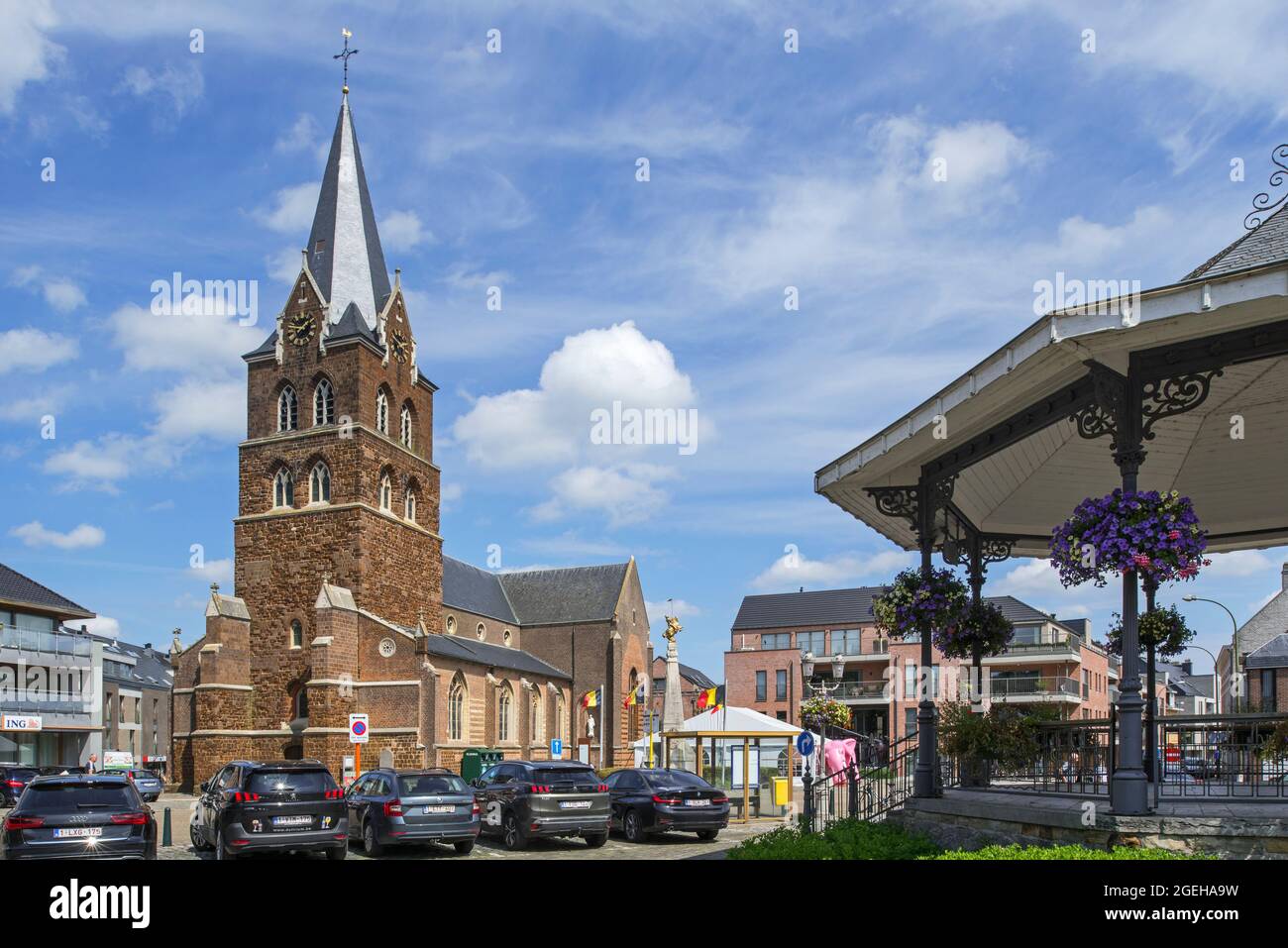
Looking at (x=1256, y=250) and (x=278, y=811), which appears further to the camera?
(x=278, y=811)

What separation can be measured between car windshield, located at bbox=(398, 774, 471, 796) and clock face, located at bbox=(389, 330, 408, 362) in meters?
38.4

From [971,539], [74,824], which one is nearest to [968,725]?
[971,539]

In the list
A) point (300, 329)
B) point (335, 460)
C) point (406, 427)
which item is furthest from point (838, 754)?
point (300, 329)

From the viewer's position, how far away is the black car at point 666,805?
20.5m

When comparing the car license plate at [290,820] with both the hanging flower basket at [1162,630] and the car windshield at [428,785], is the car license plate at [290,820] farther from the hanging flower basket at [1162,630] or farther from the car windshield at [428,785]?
the hanging flower basket at [1162,630]

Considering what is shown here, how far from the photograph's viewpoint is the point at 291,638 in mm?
48406

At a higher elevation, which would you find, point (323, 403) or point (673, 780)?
point (323, 403)

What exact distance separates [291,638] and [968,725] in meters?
41.0

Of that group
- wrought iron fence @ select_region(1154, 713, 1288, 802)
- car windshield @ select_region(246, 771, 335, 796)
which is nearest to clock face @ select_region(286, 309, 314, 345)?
car windshield @ select_region(246, 771, 335, 796)

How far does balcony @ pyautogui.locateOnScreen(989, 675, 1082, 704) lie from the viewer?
6331 cm

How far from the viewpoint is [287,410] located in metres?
52.2

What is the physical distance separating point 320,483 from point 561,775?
33.5 m

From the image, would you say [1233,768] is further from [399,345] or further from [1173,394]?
[399,345]

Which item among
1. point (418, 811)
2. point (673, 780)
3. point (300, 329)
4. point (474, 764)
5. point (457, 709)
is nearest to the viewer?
point (418, 811)
